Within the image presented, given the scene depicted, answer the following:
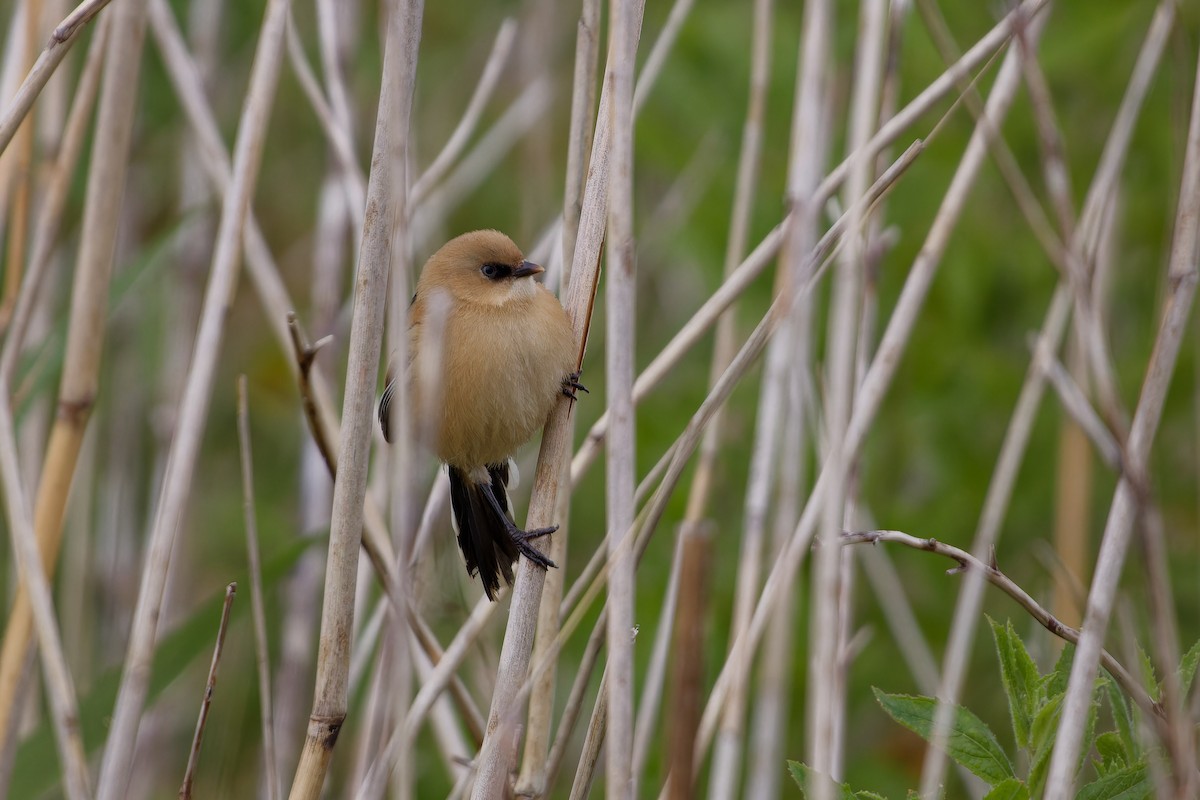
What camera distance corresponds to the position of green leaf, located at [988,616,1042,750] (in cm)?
166

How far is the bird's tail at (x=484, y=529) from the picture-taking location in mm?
2614

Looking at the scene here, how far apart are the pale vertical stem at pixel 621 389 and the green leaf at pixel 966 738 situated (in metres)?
0.33

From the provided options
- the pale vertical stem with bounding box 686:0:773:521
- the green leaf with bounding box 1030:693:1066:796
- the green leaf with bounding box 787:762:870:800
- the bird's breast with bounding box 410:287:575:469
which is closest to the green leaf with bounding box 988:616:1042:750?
the green leaf with bounding box 1030:693:1066:796

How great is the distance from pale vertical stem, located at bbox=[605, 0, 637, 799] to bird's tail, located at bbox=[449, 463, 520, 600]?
0.79 metres

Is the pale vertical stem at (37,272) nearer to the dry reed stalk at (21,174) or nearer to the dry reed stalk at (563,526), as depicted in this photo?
the dry reed stalk at (21,174)

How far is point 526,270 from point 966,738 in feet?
4.54

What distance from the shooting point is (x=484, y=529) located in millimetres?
2723

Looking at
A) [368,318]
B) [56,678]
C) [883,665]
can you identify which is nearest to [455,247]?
[368,318]

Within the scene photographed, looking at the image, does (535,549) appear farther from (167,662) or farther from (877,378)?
(167,662)

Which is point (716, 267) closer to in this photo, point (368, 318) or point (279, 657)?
point (368, 318)

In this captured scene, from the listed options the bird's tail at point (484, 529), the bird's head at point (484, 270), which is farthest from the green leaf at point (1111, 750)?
the bird's head at point (484, 270)

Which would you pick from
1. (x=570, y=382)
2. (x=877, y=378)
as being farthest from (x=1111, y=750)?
(x=570, y=382)

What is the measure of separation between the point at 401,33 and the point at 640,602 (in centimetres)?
179

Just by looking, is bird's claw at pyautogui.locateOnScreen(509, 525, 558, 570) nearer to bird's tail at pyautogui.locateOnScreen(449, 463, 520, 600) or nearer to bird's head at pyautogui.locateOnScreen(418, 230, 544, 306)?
bird's tail at pyautogui.locateOnScreen(449, 463, 520, 600)
